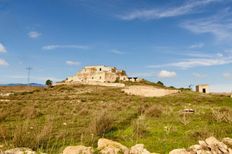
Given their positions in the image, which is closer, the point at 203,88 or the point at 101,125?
the point at 101,125

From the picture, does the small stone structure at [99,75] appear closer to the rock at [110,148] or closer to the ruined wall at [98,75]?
the ruined wall at [98,75]

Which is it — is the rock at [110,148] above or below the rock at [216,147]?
below

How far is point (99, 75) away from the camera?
88062 mm

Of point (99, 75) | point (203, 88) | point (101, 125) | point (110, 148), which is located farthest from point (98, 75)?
point (110, 148)

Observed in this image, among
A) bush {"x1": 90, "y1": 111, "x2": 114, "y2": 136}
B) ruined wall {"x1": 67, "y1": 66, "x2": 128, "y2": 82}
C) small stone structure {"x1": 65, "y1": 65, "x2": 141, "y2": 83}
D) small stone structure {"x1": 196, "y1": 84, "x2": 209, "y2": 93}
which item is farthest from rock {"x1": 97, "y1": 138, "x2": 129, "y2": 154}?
ruined wall {"x1": 67, "y1": 66, "x2": 128, "y2": 82}

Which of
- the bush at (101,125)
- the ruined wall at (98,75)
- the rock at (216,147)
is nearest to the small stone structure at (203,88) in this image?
the ruined wall at (98,75)

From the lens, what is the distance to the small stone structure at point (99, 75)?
86688 millimetres

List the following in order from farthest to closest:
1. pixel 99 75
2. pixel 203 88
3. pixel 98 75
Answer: pixel 98 75, pixel 99 75, pixel 203 88

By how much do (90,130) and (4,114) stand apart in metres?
7.77

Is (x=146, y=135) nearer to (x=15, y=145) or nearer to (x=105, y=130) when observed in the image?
(x=105, y=130)

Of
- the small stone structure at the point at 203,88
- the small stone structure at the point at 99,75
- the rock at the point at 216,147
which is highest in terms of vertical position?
the small stone structure at the point at 99,75

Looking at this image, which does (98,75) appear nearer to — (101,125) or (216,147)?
(101,125)

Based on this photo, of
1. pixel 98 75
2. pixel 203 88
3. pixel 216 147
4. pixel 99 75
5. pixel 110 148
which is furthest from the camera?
pixel 98 75

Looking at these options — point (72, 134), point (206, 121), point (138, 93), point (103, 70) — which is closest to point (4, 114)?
point (72, 134)
